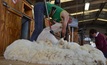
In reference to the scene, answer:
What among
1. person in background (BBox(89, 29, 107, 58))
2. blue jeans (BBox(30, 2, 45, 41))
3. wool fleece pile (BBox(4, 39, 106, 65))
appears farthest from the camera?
person in background (BBox(89, 29, 107, 58))

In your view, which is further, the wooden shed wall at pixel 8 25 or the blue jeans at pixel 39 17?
the blue jeans at pixel 39 17

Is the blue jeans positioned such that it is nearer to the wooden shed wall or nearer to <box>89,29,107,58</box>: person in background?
the wooden shed wall

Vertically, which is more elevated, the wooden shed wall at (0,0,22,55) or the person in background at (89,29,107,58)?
the wooden shed wall at (0,0,22,55)

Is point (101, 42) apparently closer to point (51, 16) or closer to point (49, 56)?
point (51, 16)

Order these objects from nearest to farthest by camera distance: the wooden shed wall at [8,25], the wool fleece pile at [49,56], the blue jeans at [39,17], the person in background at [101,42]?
the wool fleece pile at [49,56] → the wooden shed wall at [8,25] → the blue jeans at [39,17] → the person in background at [101,42]

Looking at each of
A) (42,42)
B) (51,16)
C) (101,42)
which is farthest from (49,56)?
(101,42)

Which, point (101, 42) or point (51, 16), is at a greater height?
point (51, 16)

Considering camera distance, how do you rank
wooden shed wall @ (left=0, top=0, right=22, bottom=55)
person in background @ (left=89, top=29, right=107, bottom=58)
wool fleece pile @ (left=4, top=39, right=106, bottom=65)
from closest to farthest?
wool fleece pile @ (left=4, top=39, right=106, bottom=65) < wooden shed wall @ (left=0, top=0, right=22, bottom=55) < person in background @ (left=89, top=29, right=107, bottom=58)

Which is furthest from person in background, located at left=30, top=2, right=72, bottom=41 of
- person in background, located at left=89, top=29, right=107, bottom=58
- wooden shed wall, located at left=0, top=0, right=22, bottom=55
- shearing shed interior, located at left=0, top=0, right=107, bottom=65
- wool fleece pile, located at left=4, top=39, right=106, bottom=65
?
person in background, located at left=89, top=29, right=107, bottom=58

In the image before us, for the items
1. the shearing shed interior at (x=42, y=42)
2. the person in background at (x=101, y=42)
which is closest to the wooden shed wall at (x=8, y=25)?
the shearing shed interior at (x=42, y=42)

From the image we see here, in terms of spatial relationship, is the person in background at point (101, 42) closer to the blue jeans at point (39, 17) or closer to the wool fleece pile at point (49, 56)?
the blue jeans at point (39, 17)

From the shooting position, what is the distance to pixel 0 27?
2.63 meters

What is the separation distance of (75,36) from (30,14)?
211 inches

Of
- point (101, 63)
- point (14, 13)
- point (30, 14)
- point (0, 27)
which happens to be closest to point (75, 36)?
point (30, 14)
